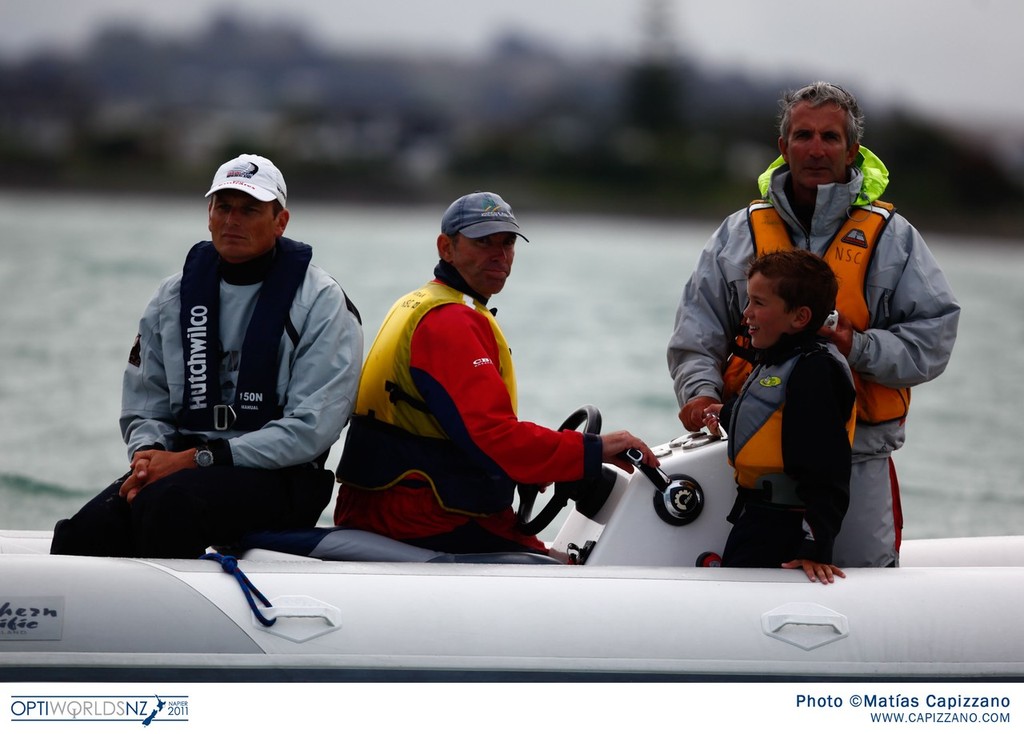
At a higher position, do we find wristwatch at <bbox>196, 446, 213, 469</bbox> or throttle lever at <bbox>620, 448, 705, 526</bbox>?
wristwatch at <bbox>196, 446, 213, 469</bbox>

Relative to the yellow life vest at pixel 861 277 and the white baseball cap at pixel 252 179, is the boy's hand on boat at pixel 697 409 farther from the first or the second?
the white baseball cap at pixel 252 179

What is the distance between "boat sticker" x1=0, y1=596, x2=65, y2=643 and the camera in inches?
118

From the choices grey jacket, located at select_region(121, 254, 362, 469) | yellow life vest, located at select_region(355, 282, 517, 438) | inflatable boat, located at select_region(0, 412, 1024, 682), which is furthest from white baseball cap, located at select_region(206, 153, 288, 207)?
inflatable boat, located at select_region(0, 412, 1024, 682)

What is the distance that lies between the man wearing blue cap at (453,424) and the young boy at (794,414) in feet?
1.01

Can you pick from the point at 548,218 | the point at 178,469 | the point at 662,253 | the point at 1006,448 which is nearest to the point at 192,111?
the point at 548,218

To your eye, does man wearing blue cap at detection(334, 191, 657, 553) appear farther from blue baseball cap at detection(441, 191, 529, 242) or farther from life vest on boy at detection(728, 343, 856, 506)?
life vest on boy at detection(728, 343, 856, 506)

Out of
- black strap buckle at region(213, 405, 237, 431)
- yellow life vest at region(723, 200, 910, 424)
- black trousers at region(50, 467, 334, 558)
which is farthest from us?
yellow life vest at region(723, 200, 910, 424)
